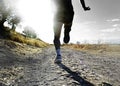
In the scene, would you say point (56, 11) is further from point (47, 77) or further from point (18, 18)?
point (18, 18)

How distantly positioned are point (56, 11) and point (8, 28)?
16963 mm

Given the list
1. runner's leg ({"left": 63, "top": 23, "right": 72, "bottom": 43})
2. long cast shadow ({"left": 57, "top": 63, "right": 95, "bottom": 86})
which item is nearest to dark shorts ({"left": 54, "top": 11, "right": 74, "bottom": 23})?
runner's leg ({"left": 63, "top": 23, "right": 72, "bottom": 43})

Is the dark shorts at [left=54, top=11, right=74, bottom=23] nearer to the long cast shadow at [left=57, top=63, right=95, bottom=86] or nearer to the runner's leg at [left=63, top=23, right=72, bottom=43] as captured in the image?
the runner's leg at [left=63, top=23, right=72, bottom=43]

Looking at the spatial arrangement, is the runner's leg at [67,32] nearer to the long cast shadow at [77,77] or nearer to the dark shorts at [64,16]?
the dark shorts at [64,16]

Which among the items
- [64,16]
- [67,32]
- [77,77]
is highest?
[64,16]

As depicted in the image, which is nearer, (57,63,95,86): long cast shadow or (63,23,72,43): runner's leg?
(57,63,95,86): long cast shadow

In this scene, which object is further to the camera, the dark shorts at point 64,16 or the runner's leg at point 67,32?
the runner's leg at point 67,32

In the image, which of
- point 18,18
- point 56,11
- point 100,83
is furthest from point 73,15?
point 18,18

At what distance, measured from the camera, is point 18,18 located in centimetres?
2433

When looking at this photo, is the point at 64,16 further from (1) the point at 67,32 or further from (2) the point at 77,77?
(2) the point at 77,77

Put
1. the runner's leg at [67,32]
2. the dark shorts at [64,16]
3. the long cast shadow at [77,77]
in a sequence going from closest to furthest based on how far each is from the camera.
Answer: the long cast shadow at [77,77], the dark shorts at [64,16], the runner's leg at [67,32]

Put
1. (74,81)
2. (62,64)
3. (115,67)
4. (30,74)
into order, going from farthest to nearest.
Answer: (115,67)
(62,64)
(30,74)
(74,81)

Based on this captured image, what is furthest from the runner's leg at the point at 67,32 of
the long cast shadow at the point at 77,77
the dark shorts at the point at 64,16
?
the long cast shadow at the point at 77,77

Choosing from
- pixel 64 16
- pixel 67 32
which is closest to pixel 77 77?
pixel 64 16
